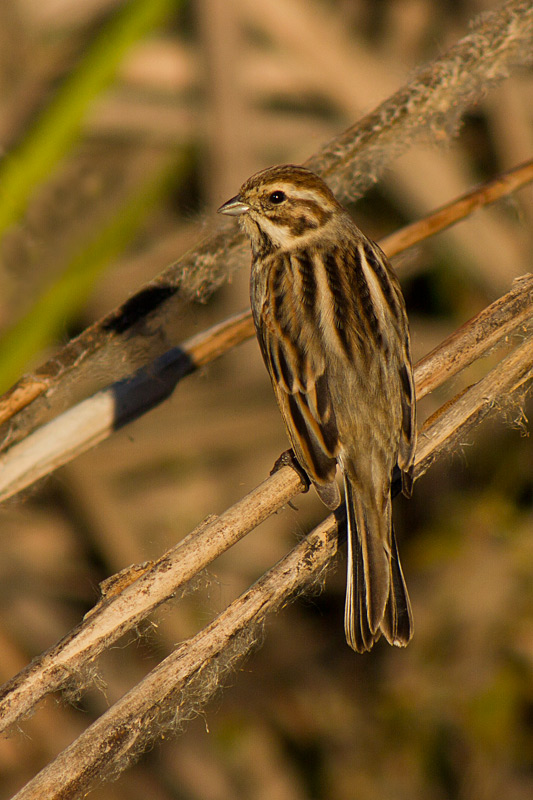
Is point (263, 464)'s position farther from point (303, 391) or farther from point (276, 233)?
point (303, 391)

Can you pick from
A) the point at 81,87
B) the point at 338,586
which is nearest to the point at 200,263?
the point at 81,87

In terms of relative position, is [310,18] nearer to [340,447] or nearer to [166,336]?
[166,336]

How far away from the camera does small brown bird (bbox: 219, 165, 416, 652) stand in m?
2.57

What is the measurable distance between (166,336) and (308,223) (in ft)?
2.37

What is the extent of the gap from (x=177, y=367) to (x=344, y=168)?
107 centimetres

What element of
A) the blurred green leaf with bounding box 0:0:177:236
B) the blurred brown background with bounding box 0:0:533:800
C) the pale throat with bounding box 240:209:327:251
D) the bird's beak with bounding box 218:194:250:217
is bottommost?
the blurred brown background with bounding box 0:0:533:800

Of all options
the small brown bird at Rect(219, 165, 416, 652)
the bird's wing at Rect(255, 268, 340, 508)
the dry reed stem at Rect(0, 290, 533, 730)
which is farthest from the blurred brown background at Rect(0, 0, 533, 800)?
the dry reed stem at Rect(0, 290, 533, 730)

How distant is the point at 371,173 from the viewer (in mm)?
3420

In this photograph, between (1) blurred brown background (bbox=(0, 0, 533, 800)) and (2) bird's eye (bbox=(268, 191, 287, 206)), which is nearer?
(2) bird's eye (bbox=(268, 191, 287, 206))

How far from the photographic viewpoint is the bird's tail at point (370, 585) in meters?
2.55

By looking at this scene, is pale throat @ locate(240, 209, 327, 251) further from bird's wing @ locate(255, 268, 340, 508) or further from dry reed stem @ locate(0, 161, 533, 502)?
bird's wing @ locate(255, 268, 340, 508)

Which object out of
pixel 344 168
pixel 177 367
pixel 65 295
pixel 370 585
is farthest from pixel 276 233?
pixel 370 585

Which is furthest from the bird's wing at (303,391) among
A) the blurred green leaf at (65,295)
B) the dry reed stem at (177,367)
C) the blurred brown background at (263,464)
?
the blurred brown background at (263,464)

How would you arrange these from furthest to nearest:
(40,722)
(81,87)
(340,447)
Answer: (40,722)
(81,87)
(340,447)
